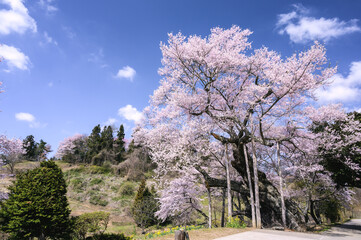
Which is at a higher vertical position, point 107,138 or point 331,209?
point 107,138

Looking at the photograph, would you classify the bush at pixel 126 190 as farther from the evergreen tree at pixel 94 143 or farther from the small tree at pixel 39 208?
the small tree at pixel 39 208

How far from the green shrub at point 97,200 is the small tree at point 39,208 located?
62.3 feet

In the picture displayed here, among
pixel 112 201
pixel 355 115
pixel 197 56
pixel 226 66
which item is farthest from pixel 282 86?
pixel 112 201

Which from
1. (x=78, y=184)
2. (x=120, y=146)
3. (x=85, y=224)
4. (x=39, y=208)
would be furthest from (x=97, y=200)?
(x=39, y=208)

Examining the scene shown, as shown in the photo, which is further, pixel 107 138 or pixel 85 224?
pixel 107 138

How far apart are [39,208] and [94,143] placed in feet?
130

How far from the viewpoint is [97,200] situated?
29906mm

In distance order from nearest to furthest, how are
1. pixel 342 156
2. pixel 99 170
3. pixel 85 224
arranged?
pixel 85 224 < pixel 342 156 < pixel 99 170

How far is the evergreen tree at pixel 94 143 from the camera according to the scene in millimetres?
47094

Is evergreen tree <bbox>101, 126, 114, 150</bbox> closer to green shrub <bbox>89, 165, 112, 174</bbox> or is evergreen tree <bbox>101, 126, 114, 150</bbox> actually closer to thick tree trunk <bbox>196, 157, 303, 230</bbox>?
green shrub <bbox>89, 165, 112, 174</bbox>

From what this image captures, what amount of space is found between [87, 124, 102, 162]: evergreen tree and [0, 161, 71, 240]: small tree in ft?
122

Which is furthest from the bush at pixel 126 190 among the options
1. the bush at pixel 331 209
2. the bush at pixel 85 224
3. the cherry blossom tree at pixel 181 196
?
the bush at pixel 331 209

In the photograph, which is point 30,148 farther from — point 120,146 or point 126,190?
point 126,190

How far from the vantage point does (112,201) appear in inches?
1191
